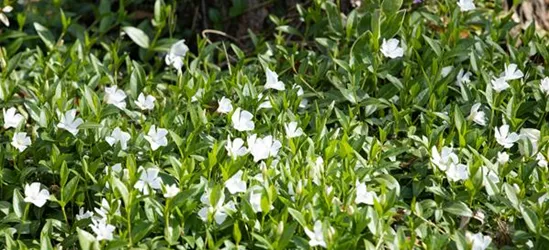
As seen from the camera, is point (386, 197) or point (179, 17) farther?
point (179, 17)

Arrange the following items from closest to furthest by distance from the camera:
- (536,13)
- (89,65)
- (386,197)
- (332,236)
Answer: (332,236) → (386,197) → (89,65) → (536,13)

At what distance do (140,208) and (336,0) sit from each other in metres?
1.73

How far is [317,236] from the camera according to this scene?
3033 mm

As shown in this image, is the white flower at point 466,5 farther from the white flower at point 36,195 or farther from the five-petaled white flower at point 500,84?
the white flower at point 36,195

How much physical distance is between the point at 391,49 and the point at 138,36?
1353 millimetres

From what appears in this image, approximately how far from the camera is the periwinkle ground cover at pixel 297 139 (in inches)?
127

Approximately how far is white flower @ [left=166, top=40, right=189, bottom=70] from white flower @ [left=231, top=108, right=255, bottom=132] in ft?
2.04

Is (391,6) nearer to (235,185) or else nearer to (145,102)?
(145,102)

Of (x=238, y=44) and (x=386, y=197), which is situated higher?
(x=386, y=197)

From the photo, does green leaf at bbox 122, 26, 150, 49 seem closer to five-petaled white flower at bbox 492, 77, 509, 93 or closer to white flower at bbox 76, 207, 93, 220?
white flower at bbox 76, 207, 93, 220

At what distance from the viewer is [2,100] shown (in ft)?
13.3

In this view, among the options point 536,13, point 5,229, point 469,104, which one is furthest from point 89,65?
point 536,13

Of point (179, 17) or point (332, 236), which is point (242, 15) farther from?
point (332, 236)

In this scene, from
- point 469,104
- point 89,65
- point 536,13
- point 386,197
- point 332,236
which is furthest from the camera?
point 536,13
